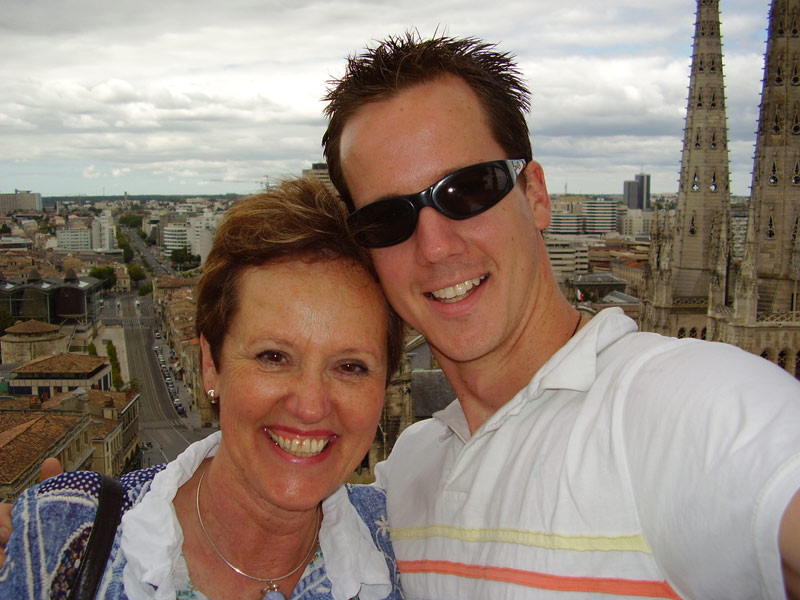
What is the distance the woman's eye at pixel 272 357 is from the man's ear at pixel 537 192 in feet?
4.20

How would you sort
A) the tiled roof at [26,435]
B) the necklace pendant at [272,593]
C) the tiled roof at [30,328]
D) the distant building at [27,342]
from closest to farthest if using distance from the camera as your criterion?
1. the necklace pendant at [272,593]
2. the tiled roof at [26,435]
3. the distant building at [27,342]
4. the tiled roof at [30,328]

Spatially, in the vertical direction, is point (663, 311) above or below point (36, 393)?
above

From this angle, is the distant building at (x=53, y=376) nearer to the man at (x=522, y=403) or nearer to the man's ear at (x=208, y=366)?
the man's ear at (x=208, y=366)

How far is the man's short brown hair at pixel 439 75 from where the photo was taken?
114 inches

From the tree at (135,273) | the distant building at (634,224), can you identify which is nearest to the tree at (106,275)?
the tree at (135,273)

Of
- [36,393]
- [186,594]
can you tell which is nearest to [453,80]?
[186,594]

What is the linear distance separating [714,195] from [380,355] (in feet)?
101

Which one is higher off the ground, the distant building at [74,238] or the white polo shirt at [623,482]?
the white polo shirt at [623,482]

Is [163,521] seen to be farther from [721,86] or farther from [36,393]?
[36,393]

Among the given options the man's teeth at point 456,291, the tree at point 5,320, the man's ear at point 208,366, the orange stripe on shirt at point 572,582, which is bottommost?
the tree at point 5,320

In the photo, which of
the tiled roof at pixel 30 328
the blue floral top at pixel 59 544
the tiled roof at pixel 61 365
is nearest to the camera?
the blue floral top at pixel 59 544

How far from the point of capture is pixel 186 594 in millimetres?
2596

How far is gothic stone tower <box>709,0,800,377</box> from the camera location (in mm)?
24375

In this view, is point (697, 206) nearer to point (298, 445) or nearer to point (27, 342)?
point (298, 445)
